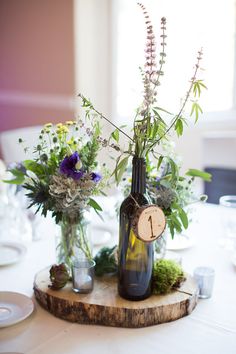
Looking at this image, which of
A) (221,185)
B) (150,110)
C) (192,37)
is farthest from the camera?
(192,37)

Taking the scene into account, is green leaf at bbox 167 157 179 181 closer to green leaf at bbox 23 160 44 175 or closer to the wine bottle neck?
the wine bottle neck

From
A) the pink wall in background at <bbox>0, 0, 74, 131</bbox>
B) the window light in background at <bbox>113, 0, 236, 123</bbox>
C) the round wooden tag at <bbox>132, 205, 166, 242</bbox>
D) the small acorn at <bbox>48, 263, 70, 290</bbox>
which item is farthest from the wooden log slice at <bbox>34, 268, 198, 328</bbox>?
the pink wall in background at <bbox>0, 0, 74, 131</bbox>

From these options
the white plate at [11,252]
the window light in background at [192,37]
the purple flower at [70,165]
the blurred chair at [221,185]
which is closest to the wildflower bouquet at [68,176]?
the purple flower at [70,165]

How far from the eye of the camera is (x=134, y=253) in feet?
2.94

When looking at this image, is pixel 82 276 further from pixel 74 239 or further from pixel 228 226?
pixel 228 226

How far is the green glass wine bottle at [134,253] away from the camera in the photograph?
0.88 m

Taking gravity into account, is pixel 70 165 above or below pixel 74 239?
above

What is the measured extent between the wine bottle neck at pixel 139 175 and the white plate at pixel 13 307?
362 mm

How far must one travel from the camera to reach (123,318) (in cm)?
87

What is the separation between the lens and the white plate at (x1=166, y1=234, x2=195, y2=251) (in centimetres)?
128

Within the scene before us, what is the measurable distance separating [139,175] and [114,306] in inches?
11.5

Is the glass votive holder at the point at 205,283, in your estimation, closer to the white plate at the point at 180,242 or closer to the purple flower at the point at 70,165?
the white plate at the point at 180,242

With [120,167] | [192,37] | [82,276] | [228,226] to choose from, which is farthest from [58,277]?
[192,37]

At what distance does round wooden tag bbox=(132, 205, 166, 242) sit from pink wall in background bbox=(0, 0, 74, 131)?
2.65 metres
